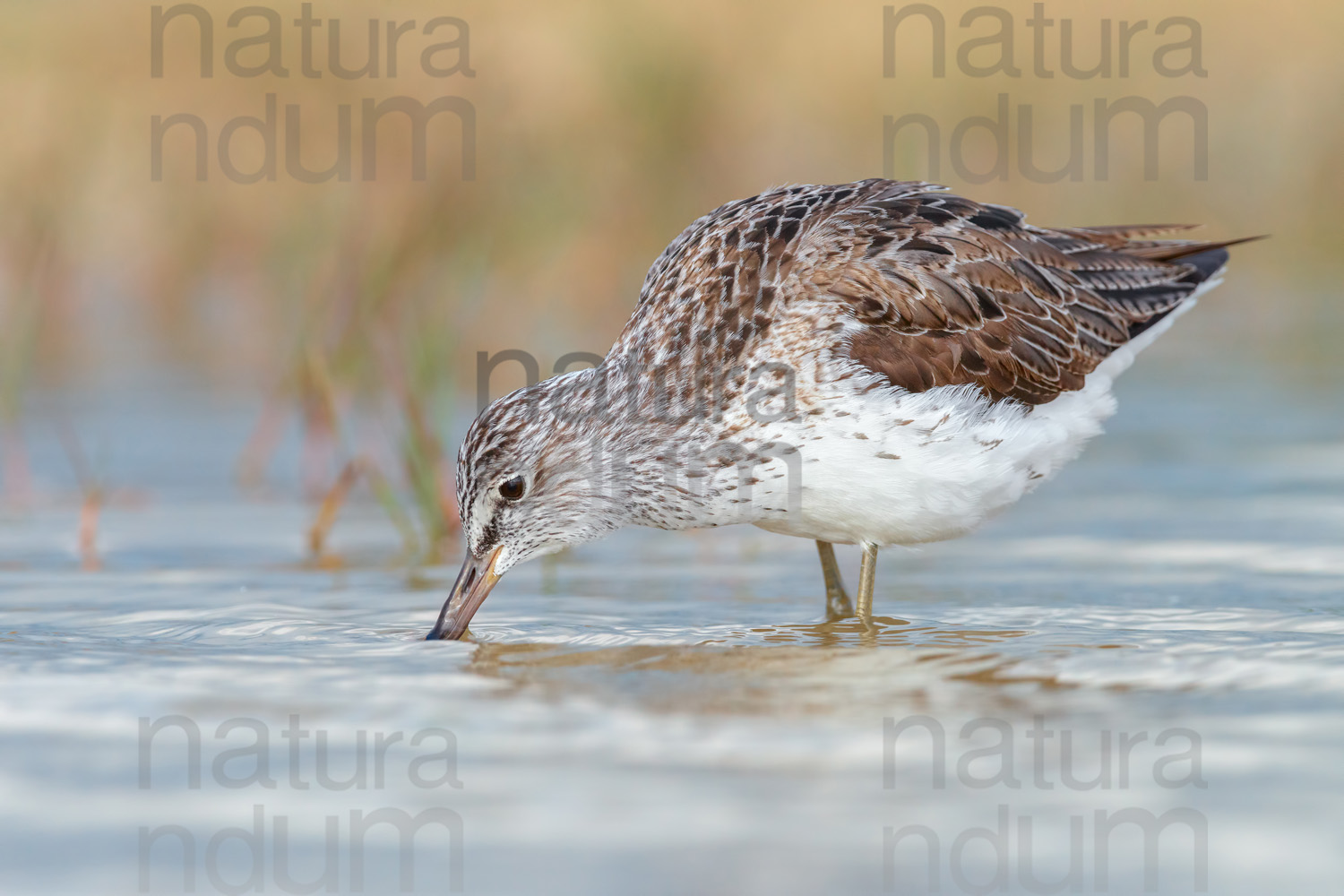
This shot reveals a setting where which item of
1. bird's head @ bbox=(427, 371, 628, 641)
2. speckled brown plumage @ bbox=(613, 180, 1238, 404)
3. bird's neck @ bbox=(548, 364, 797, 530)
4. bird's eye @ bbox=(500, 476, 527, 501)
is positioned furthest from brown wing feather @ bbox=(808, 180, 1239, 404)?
bird's eye @ bbox=(500, 476, 527, 501)

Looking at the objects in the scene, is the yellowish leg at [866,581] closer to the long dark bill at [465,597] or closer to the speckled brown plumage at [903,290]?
the speckled brown plumage at [903,290]

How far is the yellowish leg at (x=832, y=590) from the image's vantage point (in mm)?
7234

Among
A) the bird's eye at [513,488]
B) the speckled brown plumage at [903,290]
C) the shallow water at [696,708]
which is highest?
the speckled brown plumage at [903,290]

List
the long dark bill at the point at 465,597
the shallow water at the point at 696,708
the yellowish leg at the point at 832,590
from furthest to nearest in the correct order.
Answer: the yellowish leg at the point at 832,590
the long dark bill at the point at 465,597
the shallow water at the point at 696,708

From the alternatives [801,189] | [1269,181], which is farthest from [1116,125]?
[801,189]

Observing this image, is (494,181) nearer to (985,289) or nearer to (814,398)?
(985,289)

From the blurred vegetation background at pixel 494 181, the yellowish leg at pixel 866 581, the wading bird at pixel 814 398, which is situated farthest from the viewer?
the blurred vegetation background at pixel 494 181

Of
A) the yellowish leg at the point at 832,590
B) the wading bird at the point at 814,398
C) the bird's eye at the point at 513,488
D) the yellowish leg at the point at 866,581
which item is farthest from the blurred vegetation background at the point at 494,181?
the yellowish leg at the point at 866,581

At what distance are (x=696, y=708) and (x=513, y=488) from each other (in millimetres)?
1920

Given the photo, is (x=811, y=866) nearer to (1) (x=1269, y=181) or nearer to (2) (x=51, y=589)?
(2) (x=51, y=589)

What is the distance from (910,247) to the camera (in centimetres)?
734

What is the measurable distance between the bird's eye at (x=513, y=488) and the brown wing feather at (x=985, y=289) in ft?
4.92

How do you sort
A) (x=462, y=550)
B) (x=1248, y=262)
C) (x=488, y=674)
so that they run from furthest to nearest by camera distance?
(x=1248, y=262)
(x=462, y=550)
(x=488, y=674)

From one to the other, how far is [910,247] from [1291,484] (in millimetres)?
3243
